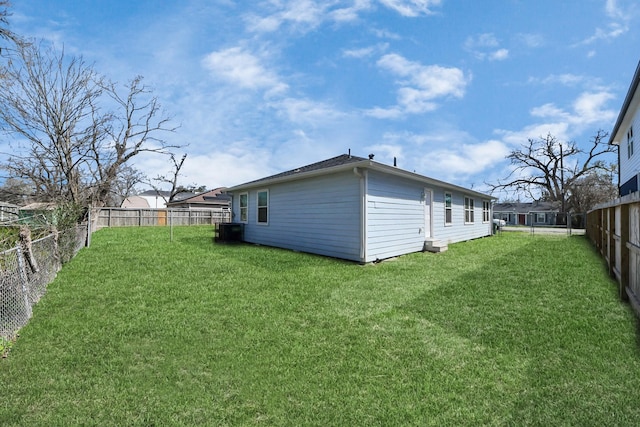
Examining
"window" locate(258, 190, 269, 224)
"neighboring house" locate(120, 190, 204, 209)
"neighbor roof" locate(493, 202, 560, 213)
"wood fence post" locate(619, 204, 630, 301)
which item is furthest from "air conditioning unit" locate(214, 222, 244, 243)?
"neighbor roof" locate(493, 202, 560, 213)

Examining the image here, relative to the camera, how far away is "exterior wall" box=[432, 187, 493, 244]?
12.1 metres

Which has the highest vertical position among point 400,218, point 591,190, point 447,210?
point 591,190

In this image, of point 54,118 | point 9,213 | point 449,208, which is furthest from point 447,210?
point 54,118

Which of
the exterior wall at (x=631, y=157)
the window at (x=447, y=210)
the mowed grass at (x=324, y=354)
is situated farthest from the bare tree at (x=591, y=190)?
the mowed grass at (x=324, y=354)

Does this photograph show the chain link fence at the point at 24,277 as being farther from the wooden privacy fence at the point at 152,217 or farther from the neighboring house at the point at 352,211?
the wooden privacy fence at the point at 152,217

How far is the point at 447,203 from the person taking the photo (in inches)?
513

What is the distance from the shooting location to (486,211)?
1844cm

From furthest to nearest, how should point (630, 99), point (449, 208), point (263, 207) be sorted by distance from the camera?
1. point (449, 208)
2. point (263, 207)
3. point (630, 99)

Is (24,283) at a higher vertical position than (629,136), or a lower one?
lower

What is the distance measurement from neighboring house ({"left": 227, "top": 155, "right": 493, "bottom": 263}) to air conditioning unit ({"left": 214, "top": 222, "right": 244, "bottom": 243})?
0.32 metres

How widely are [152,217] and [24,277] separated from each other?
1998 cm

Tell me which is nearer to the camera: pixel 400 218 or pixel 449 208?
pixel 400 218

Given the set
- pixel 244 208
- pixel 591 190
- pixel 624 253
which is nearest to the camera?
pixel 624 253

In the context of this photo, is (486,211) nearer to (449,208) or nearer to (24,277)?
(449,208)
